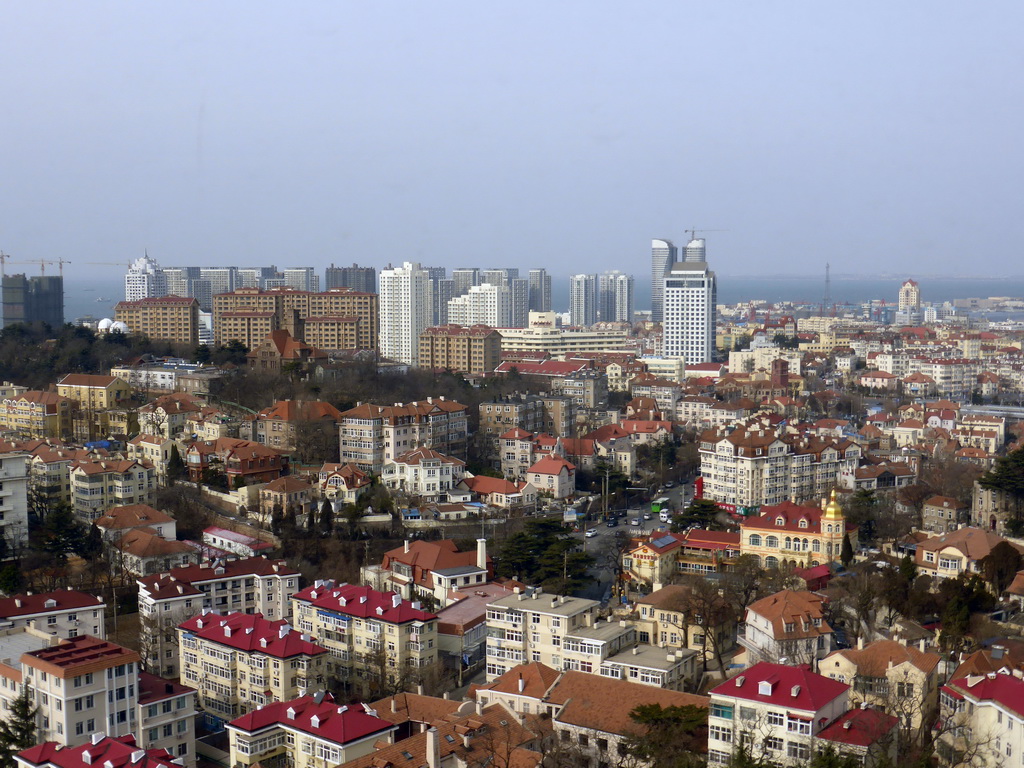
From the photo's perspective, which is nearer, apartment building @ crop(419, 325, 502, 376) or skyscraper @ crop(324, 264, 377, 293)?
apartment building @ crop(419, 325, 502, 376)

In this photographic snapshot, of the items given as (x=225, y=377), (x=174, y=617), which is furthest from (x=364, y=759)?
(x=225, y=377)

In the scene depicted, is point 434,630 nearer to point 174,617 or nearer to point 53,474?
point 174,617

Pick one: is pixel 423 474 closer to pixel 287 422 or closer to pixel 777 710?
pixel 287 422

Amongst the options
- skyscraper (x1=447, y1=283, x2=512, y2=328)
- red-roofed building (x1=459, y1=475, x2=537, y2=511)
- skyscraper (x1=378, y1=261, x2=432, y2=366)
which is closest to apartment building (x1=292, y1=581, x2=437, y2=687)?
red-roofed building (x1=459, y1=475, x2=537, y2=511)

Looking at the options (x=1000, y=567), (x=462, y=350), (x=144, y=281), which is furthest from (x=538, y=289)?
(x=1000, y=567)

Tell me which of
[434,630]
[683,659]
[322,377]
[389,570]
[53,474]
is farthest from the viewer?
[322,377]

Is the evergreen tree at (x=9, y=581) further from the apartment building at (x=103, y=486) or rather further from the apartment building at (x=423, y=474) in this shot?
the apartment building at (x=423, y=474)

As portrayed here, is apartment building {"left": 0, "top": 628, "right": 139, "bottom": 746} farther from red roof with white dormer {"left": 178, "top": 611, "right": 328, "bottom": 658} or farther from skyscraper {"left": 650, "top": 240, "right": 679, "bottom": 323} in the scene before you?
skyscraper {"left": 650, "top": 240, "right": 679, "bottom": 323}
